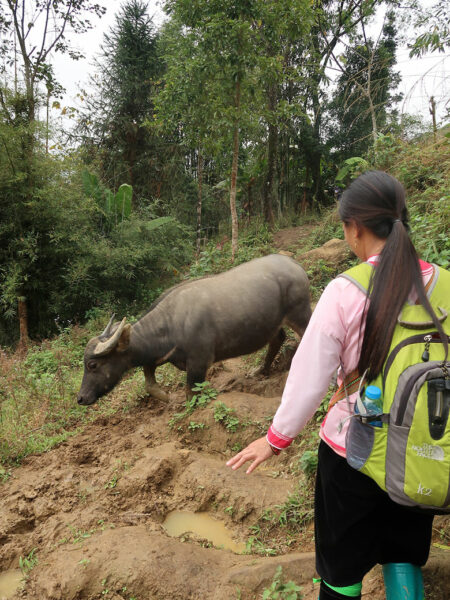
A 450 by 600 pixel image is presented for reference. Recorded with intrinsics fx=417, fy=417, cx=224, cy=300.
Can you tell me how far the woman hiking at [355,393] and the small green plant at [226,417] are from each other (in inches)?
96.5

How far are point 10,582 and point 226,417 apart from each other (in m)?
2.10

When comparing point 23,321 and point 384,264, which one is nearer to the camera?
point 384,264

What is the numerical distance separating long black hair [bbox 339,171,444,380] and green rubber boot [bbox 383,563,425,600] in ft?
2.55

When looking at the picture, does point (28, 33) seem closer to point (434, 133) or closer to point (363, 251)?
point (434, 133)

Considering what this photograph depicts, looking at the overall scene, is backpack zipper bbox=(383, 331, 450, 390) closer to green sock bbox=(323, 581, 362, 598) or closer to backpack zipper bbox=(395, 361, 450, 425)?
backpack zipper bbox=(395, 361, 450, 425)

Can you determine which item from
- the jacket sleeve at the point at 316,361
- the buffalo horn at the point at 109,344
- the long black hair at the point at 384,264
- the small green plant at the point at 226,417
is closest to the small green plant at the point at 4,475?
the buffalo horn at the point at 109,344

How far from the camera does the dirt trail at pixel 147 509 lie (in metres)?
2.34

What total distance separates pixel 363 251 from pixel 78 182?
10.1 metres

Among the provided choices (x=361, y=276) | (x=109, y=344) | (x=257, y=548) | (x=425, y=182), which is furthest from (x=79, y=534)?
(x=425, y=182)

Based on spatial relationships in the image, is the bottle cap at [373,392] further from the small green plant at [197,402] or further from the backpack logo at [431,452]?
the small green plant at [197,402]

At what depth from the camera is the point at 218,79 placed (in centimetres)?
804

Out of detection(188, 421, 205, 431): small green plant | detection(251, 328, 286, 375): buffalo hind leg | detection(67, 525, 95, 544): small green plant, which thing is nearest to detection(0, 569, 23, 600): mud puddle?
detection(67, 525, 95, 544): small green plant

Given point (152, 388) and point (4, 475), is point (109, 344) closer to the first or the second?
point (152, 388)

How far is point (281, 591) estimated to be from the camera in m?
2.12
